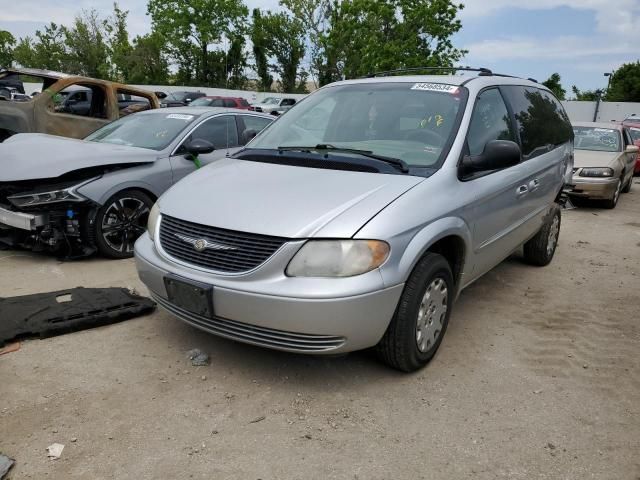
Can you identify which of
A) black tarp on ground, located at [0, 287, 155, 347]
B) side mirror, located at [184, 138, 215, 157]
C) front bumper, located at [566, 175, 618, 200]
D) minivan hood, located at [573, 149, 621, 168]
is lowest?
black tarp on ground, located at [0, 287, 155, 347]

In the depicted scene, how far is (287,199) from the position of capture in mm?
2990

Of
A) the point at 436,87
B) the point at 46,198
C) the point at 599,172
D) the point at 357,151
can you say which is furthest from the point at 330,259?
the point at 599,172

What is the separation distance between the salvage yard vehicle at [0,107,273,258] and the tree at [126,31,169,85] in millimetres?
48743

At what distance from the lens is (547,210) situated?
5.20m

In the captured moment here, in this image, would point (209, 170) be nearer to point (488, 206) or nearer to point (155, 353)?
point (155, 353)

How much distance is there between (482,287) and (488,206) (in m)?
1.49

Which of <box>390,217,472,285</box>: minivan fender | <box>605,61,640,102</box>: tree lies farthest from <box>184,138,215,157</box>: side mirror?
<box>605,61,640,102</box>: tree

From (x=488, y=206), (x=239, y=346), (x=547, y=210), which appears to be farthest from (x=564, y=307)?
(x=239, y=346)

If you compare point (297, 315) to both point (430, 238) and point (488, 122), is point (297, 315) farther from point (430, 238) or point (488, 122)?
point (488, 122)

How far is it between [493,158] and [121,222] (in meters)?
3.65

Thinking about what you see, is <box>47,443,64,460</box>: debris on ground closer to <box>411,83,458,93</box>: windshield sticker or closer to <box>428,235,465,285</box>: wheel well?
<box>428,235,465,285</box>: wheel well

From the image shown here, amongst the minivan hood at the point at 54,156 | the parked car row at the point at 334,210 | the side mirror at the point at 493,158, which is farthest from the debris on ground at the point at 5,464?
the minivan hood at the point at 54,156

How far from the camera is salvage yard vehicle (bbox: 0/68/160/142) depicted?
758 cm

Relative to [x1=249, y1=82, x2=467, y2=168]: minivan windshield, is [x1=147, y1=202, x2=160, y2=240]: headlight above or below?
below
